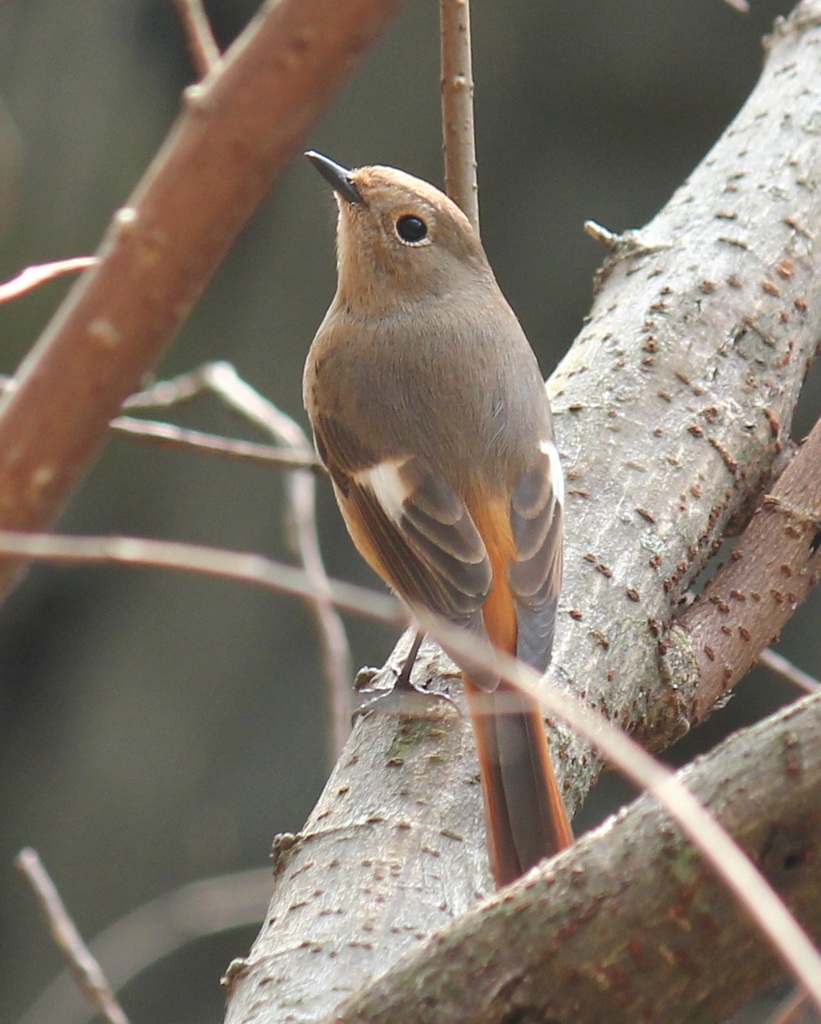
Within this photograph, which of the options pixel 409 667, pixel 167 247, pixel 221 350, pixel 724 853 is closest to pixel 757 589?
pixel 409 667

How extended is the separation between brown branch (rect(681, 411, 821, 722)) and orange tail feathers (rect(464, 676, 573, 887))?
18.7 inches

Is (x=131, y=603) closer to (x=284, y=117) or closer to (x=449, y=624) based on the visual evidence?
(x=449, y=624)

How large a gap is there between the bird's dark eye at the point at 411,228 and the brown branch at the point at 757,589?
45.0 inches

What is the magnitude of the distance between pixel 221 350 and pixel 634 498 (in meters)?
4.34

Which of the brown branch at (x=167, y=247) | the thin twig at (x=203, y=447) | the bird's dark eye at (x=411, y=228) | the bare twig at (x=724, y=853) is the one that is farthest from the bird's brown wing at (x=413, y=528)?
the brown branch at (x=167, y=247)

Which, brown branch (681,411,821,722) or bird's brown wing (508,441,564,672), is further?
brown branch (681,411,821,722)

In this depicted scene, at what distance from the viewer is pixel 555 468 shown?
2.63m

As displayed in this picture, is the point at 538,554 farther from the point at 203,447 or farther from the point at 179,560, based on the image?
the point at 179,560

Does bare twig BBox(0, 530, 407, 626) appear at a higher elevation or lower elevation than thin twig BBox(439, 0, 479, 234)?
lower

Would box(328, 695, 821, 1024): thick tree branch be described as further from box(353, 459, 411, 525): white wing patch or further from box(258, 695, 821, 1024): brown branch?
box(353, 459, 411, 525): white wing patch

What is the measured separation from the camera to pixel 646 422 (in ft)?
8.66

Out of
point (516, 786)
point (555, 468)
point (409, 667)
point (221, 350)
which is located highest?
point (221, 350)

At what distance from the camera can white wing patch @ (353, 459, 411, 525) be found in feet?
8.98

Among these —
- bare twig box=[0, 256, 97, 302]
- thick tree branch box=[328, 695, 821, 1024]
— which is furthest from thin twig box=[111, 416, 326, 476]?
thick tree branch box=[328, 695, 821, 1024]
